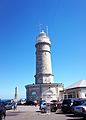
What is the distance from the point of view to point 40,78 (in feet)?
235

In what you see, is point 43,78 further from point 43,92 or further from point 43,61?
point 43,61

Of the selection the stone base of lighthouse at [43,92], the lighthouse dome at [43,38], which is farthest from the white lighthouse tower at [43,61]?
the stone base of lighthouse at [43,92]

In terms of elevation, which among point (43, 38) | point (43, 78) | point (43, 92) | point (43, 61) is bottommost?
point (43, 92)

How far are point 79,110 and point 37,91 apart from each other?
49.9 meters

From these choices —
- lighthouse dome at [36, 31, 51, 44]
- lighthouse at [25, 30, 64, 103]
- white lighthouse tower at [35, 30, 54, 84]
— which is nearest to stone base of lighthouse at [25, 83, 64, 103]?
lighthouse at [25, 30, 64, 103]

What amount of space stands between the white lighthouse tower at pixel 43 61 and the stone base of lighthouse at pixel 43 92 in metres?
2.49

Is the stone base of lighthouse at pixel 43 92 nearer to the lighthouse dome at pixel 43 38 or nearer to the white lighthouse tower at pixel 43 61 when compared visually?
the white lighthouse tower at pixel 43 61

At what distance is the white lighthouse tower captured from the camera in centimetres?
7177

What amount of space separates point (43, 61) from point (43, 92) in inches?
382

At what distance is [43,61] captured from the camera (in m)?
72.7

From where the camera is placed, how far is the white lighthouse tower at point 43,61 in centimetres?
7177

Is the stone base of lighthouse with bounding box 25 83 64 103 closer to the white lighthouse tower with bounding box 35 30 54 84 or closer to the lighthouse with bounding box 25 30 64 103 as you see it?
the lighthouse with bounding box 25 30 64 103

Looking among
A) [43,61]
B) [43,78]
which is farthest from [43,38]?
[43,78]

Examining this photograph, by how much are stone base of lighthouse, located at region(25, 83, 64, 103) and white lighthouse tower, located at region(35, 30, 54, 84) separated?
249 centimetres
